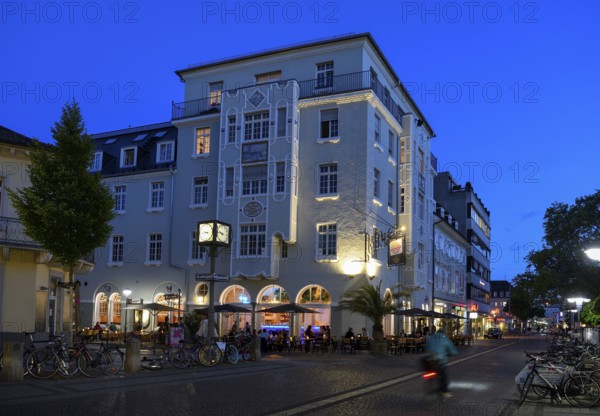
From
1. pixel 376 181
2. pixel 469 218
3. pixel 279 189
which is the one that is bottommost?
pixel 279 189

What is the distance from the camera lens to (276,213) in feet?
125

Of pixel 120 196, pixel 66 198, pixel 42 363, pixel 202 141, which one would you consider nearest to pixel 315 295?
pixel 202 141

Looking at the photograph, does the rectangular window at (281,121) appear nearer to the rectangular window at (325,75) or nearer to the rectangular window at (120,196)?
the rectangular window at (325,75)

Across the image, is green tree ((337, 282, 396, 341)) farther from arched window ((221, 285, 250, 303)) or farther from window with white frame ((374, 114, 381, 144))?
window with white frame ((374, 114, 381, 144))

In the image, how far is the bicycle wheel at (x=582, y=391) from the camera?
13.3m

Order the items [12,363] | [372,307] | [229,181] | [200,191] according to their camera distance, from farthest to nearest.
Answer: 1. [200,191]
2. [229,181]
3. [372,307]
4. [12,363]

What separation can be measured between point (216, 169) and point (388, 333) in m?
15.0

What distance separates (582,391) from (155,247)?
33716 mm

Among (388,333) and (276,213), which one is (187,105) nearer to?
(276,213)

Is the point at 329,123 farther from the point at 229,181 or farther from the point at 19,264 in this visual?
the point at 19,264

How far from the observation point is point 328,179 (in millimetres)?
38094

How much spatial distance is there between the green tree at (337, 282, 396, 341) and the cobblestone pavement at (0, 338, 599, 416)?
12.4 metres

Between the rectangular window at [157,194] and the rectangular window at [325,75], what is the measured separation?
12852 mm

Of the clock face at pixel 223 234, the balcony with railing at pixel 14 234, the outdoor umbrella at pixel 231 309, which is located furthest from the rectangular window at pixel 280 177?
the balcony with railing at pixel 14 234
